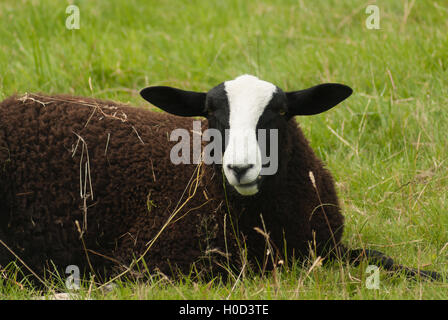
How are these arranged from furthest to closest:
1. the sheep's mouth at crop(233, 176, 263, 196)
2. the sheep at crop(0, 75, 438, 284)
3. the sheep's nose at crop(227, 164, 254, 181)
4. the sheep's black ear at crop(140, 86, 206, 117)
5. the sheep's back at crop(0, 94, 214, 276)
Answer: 1. the sheep's back at crop(0, 94, 214, 276)
2. the sheep's black ear at crop(140, 86, 206, 117)
3. the sheep at crop(0, 75, 438, 284)
4. the sheep's mouth at crop(233, 176, 263, 196)
5. the sheep's nose at crop(227, 164, 254, 181)

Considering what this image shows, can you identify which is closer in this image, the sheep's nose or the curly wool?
the sheep's nose

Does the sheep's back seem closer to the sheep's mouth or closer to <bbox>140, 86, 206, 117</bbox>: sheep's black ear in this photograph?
<bbox>140, 86, 206, 117</bbox>: sheep's black ear

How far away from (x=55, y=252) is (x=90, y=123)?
0.91 metres

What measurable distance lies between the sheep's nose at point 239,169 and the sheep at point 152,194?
36cm

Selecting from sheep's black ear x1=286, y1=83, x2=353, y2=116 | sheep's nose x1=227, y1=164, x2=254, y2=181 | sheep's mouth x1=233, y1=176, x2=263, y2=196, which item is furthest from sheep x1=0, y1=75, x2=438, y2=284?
sheep's nose x1=227, y1=164, x2=254, y2=181

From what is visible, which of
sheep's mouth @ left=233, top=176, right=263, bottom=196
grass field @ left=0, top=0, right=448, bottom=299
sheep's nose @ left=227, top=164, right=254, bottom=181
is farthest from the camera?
grass field @ left=0, top=0, right=448, bottom=299

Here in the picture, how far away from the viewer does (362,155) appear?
5.88 m

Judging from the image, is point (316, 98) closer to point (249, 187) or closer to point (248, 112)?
point (248, 112)

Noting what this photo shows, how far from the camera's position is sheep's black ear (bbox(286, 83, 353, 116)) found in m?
4.35

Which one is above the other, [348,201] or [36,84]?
[36,84]

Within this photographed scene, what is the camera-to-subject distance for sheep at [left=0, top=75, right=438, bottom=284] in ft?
14.2

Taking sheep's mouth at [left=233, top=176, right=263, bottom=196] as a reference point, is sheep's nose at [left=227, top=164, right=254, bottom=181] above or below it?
above
